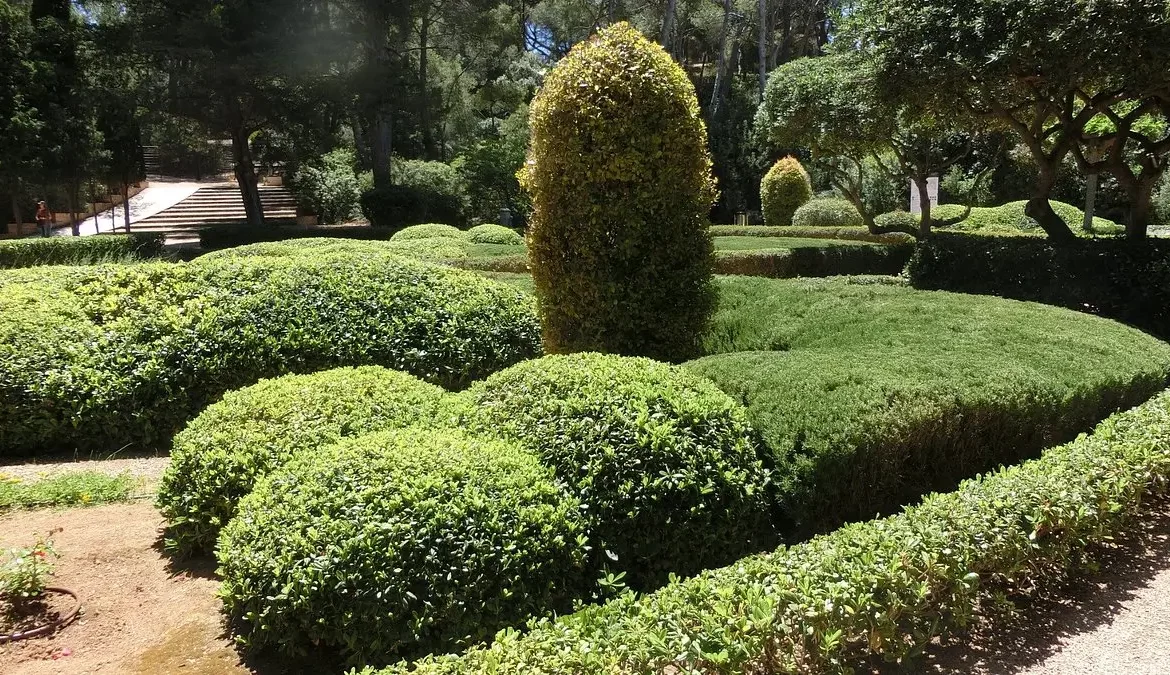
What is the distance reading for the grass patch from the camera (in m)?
4.15

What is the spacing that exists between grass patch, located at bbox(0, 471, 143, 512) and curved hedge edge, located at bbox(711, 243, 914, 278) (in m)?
7.25

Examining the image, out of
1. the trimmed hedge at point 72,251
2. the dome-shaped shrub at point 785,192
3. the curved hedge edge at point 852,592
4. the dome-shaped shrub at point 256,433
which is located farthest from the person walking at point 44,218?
the curved hedge edge at point 852,592

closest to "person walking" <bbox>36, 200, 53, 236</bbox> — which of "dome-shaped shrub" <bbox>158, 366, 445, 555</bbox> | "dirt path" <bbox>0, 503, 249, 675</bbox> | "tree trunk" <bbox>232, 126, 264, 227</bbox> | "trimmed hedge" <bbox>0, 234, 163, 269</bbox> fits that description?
"tree trunk" <bbox>232, 126, 264, 227</bbox>

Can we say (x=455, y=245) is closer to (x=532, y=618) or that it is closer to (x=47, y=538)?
(x=47, y=538)

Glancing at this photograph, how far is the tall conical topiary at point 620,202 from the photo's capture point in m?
5.10

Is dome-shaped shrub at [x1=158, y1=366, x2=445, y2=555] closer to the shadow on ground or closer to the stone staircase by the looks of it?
the shadow on ground

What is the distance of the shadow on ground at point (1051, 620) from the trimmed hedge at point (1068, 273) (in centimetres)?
554

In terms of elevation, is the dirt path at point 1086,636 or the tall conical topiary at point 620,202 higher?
the tall conical topiary at point 620,202

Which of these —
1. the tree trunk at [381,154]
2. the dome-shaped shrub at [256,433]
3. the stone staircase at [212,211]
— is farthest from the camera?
the stone staircase at [212,211]

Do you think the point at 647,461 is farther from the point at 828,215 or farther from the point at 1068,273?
the point at 828,215

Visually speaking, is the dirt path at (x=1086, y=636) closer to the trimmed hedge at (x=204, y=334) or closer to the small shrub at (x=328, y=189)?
the trimmed hedge at (x=204, y=334)

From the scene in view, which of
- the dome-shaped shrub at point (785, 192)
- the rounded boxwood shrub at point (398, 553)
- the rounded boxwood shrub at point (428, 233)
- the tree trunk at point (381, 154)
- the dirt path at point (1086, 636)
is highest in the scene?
the tree trunk at point (381, 154)

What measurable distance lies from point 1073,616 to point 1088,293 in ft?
22.1

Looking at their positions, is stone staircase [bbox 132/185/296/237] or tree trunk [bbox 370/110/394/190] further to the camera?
stone staircase [bbox 132/185/296/237]
